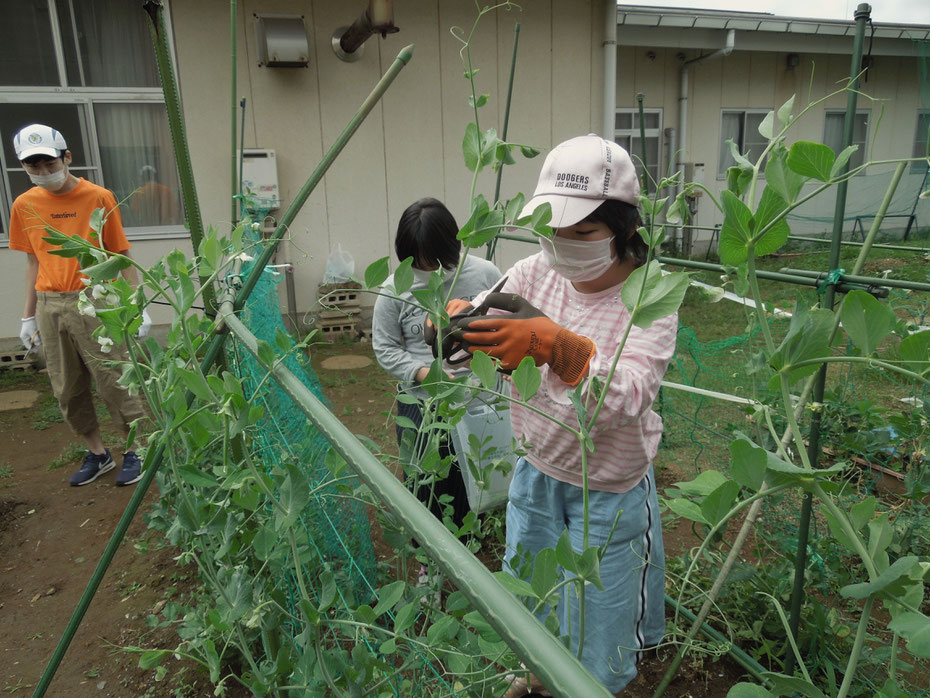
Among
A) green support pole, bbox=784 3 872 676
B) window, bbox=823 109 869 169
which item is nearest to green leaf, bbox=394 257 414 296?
green support pole, bbox=784 3 872 676

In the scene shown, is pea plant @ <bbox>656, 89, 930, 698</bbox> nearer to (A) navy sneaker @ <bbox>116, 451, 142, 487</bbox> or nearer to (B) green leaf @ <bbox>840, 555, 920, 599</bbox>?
(B) green leaf @ <bbox>840, 555, 920, 599</bbox>

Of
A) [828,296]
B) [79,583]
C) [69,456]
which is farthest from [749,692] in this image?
[69,456]

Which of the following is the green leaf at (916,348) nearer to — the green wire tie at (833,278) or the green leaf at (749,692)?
the green leaf at (749,692)

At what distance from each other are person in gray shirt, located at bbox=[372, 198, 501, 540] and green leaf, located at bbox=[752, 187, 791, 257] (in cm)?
158

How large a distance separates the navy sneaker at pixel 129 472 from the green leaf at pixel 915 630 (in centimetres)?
374

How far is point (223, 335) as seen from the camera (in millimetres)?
1281

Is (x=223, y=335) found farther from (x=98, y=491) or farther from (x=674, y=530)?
(x=98, y=491)

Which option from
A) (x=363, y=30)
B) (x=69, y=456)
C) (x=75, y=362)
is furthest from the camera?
(x=363, y=30)

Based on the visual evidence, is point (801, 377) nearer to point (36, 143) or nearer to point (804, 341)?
point (804, 341)

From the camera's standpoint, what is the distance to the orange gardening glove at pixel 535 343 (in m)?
1.21

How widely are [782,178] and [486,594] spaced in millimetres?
409

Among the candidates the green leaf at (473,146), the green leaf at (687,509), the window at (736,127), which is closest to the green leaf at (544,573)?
the green leaf at (687,509)

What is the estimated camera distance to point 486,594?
1.38ft

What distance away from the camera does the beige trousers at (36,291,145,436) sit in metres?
3.28
